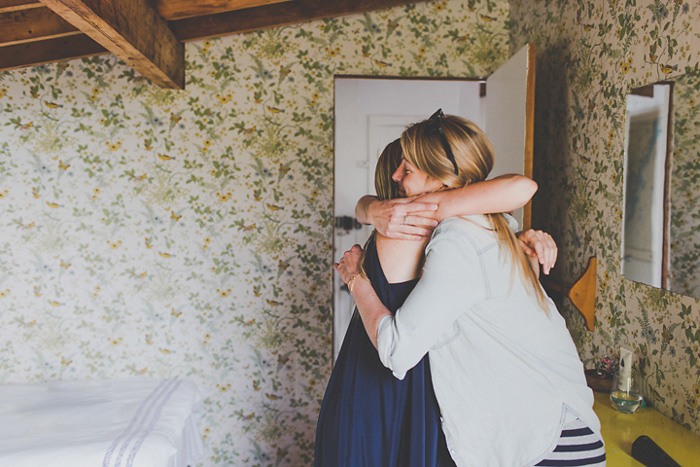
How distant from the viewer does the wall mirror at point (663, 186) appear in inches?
53.2

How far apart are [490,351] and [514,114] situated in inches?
59.9

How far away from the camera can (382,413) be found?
115cm

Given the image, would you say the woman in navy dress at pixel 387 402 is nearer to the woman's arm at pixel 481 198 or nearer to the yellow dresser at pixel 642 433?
the woman's arm at pixel 481 198

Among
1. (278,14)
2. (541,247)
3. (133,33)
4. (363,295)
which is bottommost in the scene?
(363,295)

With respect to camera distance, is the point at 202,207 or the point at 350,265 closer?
the point at 350,265

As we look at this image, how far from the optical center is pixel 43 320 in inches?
108

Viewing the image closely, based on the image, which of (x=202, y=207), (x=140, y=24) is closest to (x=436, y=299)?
(x=140, y=24)

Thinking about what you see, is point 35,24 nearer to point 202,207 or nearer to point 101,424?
point 202,207

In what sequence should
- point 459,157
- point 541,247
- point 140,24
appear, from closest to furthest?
point 459,157
point 541,247
point 140,24

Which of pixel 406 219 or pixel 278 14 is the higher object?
pixel 278 14

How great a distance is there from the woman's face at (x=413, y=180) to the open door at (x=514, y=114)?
3.51ft

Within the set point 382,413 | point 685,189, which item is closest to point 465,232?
point 382,413

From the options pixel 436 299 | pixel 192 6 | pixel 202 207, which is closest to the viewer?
pixel 436 299

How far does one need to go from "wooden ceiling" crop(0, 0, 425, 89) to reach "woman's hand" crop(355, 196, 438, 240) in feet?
3.74
